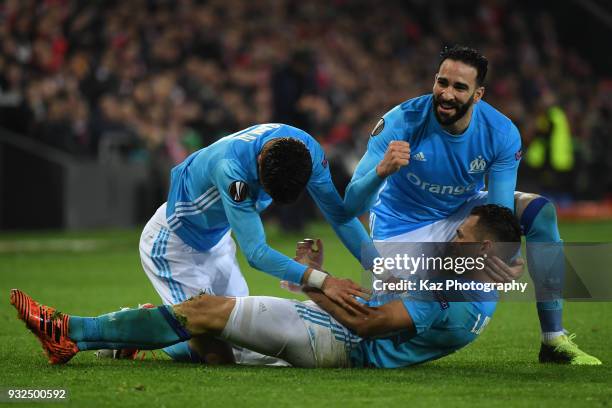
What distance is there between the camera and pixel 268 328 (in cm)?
584

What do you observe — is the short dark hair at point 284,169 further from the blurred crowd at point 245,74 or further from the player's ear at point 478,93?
the blurred crowd at point 245,74

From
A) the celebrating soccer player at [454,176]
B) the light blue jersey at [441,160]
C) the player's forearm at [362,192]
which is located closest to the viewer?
the player's forearm at [362,192]

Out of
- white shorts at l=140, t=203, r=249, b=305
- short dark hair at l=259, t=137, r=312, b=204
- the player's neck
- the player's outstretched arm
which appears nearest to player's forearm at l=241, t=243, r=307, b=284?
the player's outstretched arm

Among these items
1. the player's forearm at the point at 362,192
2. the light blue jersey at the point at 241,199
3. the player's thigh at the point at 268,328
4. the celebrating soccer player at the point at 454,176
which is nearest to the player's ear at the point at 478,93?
the celebrating soccer player at the point at 454,176

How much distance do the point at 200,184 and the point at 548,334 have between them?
2149 millimetres

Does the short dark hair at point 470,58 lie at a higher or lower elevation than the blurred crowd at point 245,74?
lower

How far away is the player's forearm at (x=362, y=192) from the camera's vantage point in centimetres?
626

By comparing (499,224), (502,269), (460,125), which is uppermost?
(460,125)

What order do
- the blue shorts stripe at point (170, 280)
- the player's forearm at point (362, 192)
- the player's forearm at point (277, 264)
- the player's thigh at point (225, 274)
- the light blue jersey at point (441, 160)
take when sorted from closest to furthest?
the player's forearm at point (277, 264), the player's forearm at point (362, 192), the light blue jersey at point (441, 160), the blue shorts stripe at point (170, 280), the player's thigh at point (225, 274)

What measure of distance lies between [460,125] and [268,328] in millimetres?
1864

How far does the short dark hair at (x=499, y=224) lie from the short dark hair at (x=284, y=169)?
0.92 metres

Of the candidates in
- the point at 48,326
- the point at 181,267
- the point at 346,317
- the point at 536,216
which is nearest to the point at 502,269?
the point at 536,216

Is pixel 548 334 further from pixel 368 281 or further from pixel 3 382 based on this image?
pixel 3 382

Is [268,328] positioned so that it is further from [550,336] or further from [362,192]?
[550,336]
